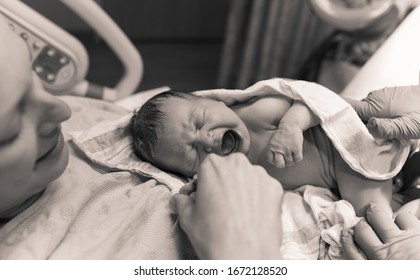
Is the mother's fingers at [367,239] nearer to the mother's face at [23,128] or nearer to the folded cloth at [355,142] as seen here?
the folded cloth at [355,142]

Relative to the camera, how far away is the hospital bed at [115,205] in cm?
89

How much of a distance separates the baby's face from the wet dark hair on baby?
1 centimetres

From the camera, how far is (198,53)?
316cm

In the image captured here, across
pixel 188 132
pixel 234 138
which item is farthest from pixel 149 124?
pixel 234 138

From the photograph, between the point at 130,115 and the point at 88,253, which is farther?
the point at 130,115

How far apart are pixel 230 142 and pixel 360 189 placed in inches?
11.9

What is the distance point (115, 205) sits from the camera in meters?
0.98

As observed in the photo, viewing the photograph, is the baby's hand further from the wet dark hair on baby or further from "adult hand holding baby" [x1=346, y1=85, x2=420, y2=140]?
the wet dark hair on baby

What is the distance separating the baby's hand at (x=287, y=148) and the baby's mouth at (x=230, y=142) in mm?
151

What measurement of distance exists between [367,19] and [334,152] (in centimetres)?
61

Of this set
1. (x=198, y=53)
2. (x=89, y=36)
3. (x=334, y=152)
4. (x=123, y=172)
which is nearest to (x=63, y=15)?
(x=89, y=36)

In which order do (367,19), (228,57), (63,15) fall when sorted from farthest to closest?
(63,15)
(228,57)
(367,19)

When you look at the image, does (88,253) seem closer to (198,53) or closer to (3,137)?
(3,137)

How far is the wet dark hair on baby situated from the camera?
43.4 inches
